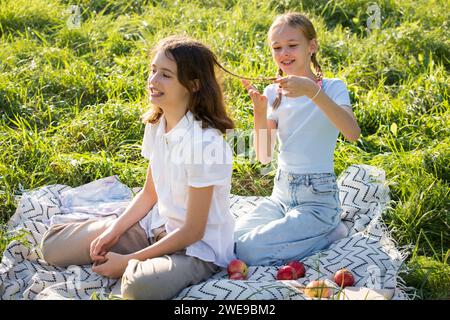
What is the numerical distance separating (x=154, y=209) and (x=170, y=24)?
2.72 metres

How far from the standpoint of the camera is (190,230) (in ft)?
10.5

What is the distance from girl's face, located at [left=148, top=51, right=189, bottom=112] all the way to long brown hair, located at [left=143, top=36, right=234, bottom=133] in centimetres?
2

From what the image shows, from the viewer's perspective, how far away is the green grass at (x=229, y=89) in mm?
4051

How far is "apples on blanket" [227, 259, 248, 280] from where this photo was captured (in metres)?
3.30

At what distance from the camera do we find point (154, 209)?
3539 mm

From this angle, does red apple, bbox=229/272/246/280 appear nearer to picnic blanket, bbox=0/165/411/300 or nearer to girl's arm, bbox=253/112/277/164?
picnic blanket, bbox=0/165/411/300

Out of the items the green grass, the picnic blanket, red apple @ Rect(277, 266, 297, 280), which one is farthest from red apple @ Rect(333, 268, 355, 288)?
the green grass

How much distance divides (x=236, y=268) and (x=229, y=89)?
2.03m

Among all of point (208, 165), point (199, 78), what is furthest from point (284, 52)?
point (208, 165)

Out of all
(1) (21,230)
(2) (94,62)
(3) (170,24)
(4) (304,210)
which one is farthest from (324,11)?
(1) (21,230)

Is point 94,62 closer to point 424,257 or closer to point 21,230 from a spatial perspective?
point 21,230

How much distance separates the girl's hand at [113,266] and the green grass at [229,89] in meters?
0.57

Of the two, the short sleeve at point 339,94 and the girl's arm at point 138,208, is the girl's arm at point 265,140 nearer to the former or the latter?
the short sleeve at point 339,94

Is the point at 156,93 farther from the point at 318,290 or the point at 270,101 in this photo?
the point at 318,290
